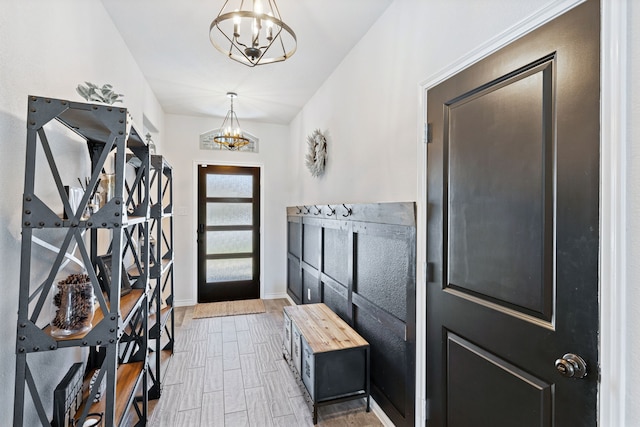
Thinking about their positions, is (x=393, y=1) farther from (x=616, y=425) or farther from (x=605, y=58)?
(x=616, y=425)

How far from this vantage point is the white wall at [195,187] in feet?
15.5

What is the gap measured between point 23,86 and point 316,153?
2613 mm

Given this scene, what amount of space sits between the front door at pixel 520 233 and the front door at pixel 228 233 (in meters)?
3.83

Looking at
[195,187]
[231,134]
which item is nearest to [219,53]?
[231,134]

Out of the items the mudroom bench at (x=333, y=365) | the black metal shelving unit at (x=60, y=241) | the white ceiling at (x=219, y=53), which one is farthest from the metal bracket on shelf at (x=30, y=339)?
the white ceiling at (x=219, y=53)

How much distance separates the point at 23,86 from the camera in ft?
4.30

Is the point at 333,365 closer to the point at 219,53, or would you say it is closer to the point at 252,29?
the point at 252,29

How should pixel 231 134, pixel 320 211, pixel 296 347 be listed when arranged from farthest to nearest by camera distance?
pixel 231 134, pixel 320 211, pixel 296 347

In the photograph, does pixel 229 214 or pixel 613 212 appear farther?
pixel 229 214

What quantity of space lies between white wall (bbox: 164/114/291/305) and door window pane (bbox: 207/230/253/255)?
23 cm

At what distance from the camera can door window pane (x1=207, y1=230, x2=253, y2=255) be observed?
493 centimetres

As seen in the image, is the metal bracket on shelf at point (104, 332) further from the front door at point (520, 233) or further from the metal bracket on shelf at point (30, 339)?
the front door at point (520, 233)

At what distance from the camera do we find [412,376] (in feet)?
5.94

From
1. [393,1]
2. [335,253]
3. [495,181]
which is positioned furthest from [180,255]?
[495,181]
